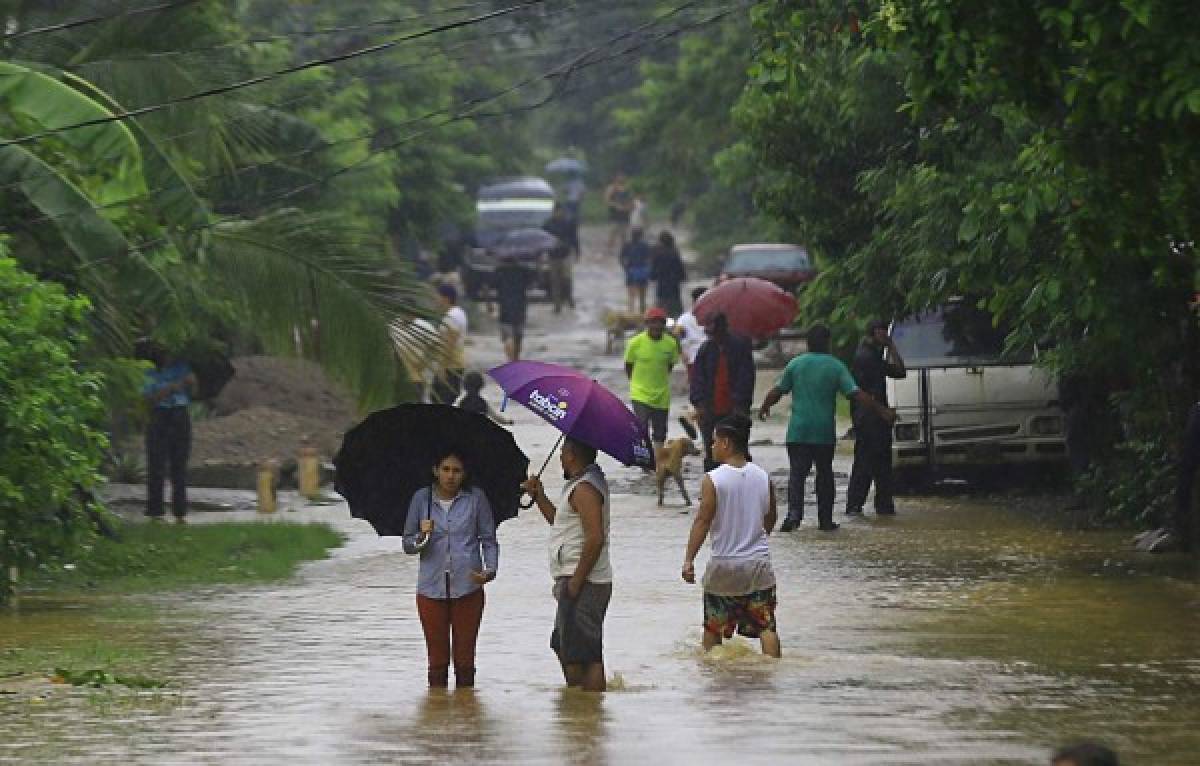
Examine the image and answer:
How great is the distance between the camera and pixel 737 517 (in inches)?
544

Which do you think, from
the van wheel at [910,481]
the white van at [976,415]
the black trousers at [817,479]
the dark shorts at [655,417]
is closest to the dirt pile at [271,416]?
the dark shorts at [655,417]

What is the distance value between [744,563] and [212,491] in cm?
1229

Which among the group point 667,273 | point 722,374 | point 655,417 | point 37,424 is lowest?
point 37,424

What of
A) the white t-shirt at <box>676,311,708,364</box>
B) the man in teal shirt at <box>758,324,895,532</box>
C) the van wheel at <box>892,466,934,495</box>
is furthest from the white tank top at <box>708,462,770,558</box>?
the white t-shirt at <box>676,311,708,364</box>

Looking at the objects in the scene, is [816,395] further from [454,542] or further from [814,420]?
[454,542]

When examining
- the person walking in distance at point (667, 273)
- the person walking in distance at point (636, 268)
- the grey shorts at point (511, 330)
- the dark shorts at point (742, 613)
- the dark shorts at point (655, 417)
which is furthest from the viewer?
the person walking in distance at point (636, 268)

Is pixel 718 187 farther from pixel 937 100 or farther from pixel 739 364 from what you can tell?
pixel 937 100

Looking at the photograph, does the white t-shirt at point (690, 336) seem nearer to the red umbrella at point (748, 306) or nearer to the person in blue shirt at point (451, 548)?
the red umbrella at point (748, 306)

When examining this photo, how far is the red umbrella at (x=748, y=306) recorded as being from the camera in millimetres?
28359

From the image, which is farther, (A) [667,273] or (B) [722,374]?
(A) [667,273]

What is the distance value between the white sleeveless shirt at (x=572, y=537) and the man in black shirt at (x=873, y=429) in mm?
10557

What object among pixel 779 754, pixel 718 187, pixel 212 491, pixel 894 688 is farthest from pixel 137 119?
pixel 718 187

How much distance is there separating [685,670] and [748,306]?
1479 cm

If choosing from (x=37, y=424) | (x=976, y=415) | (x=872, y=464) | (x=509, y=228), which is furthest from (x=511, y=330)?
(x=37, y=424)
